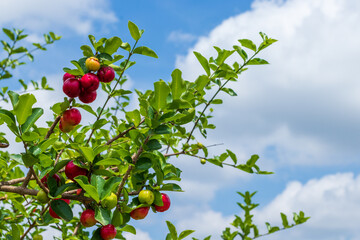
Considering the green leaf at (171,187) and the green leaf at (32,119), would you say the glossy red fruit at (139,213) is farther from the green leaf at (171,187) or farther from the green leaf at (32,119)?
the green leaf at (32,119)

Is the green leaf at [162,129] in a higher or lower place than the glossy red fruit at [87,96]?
lower

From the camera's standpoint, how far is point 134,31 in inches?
90.6

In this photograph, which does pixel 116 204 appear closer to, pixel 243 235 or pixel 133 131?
pixel 133 131

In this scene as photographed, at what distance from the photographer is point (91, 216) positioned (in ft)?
6.77

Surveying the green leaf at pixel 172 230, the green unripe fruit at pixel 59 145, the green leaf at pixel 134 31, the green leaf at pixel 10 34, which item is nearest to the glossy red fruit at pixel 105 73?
the green leaf at pixel 134 31

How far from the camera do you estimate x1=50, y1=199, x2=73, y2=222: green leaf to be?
1991 mm

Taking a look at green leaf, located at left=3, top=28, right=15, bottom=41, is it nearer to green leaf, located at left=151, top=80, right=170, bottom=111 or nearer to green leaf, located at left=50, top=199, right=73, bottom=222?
green leaf, located at left=50, top=199, right=73, bottom=222

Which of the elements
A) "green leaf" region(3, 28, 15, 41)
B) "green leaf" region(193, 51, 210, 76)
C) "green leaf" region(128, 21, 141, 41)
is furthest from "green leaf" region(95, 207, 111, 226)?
"green leaf" region(3, 28, 15, 41)

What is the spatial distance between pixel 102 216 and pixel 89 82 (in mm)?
708

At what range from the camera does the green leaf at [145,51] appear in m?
2.31

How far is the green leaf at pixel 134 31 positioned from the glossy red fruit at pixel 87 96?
1.27ft

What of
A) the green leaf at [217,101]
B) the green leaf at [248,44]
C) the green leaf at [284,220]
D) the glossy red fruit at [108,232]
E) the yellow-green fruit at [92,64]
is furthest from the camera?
the green leaf at [284,220]

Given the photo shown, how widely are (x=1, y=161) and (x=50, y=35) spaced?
4866mm

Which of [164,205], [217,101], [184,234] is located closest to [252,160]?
[217,101]
